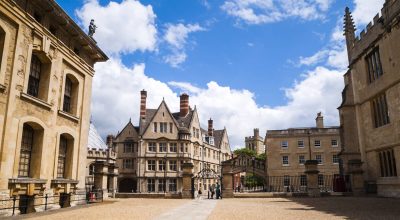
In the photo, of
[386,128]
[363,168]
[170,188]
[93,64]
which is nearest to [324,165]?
[170,188]

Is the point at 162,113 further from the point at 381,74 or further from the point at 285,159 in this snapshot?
the point at 381,74

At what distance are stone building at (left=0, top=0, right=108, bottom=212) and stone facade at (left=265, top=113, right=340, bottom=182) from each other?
37.3m

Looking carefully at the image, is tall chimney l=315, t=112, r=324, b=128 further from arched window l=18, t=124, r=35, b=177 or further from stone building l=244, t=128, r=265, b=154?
stone building l=244, t=128, r=265, b=154

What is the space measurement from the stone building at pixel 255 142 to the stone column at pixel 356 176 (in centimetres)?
8992

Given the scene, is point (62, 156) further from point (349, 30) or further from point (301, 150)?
point (301, 150)

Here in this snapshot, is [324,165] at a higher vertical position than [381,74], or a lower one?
lower

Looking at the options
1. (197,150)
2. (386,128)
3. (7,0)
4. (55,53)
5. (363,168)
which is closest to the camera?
(7,0)

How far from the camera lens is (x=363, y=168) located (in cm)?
2342

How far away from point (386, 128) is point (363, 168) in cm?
416

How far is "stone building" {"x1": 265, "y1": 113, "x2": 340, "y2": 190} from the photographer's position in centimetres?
4944

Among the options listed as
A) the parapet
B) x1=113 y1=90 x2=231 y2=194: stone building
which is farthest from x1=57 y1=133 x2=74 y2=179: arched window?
x1=113 y1=90 x2=231 y2=194: stone building

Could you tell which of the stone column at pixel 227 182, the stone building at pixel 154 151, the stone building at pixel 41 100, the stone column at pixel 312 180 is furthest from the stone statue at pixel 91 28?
the stone building at pixel 154 151

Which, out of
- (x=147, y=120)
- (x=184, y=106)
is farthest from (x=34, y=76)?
(x=184, y=106)

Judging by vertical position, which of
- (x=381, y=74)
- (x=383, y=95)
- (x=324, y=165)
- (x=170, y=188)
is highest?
(x=381, y=74)
